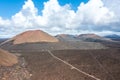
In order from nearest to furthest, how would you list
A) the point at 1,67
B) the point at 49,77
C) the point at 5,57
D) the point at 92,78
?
1. the point at 92,78
2. the point at 49,77
3. the point at 1,67
4. the point at 5,57

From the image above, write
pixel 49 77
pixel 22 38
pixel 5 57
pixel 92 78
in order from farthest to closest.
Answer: pixel 22 38 → pixel 5 57 → pixel 49 77 → pixel 92 78

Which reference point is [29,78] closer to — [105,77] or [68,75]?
[68,75]

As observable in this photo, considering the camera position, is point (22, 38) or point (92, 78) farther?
point (22, 38)

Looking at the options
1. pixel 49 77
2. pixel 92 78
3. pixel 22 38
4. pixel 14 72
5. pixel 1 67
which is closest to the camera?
pixel 92 78

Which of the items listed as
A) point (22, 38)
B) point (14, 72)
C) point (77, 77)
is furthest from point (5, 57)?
point (22, 38)

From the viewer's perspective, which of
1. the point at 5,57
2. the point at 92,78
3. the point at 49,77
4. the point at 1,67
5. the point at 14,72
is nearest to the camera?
the point at 92,78

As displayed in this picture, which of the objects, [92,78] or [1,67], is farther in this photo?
[1,67]

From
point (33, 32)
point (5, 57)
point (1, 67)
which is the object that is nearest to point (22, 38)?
point (33, 32)

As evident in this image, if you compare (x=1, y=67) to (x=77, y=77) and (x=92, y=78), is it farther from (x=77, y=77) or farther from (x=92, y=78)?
(x=92, y=78)

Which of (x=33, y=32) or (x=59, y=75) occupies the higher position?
(x=33, y=32)
